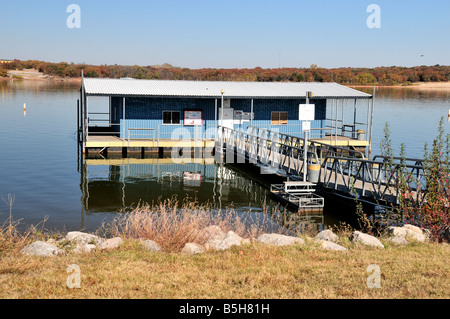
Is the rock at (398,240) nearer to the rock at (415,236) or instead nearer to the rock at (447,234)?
the rock at (415,236)

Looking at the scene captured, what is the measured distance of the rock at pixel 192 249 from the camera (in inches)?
373

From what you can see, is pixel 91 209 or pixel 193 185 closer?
pixel 91 209

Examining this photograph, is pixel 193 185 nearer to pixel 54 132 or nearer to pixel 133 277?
pixel 133 277

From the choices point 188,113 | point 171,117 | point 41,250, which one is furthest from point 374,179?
point 171,117

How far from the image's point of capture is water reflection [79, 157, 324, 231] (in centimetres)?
1717

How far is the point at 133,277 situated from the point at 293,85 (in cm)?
2945

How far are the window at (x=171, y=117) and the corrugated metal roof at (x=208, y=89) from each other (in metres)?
1.40

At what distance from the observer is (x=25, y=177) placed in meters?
21.8

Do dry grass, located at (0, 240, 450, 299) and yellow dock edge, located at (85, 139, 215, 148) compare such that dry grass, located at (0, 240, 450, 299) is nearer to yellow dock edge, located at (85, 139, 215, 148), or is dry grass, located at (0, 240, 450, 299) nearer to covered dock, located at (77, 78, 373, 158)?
yellow dock edge, located at (85, 139, 215, 148)

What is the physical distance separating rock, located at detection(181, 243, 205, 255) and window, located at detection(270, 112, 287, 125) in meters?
23.4

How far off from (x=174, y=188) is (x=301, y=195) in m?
5.49

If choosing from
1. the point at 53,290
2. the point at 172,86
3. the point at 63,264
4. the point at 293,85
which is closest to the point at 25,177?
the point at 172,86

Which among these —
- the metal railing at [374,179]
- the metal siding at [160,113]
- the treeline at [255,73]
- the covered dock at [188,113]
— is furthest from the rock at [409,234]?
the treeline at [255,73]
